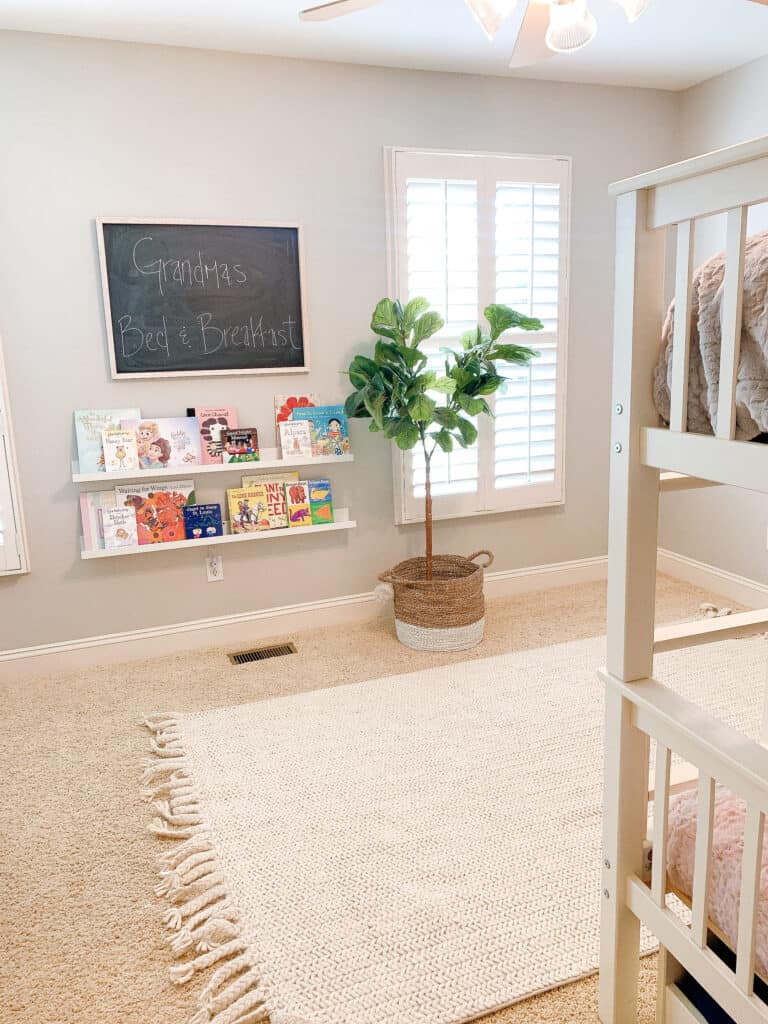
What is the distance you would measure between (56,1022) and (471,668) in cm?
183

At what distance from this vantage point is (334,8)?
1.82m

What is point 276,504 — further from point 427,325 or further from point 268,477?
point 427,325

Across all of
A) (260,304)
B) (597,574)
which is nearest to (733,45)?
(260,304)

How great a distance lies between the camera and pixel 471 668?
118 inches

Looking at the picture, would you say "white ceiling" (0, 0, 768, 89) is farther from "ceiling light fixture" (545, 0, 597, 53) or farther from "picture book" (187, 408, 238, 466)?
"picture book" (187, 408, 238, 466)

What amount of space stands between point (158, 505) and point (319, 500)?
2.18ft

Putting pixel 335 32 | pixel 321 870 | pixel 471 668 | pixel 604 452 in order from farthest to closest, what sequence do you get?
1. pixel 604 452
2. pixel 471 668
3. pixel 335 32
4. pixel 321 870

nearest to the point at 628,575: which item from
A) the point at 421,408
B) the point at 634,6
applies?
the point at 634,6

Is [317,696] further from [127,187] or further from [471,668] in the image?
[127,187]

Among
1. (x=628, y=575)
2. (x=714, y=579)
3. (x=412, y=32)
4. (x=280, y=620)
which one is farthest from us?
(x=714, y=579)

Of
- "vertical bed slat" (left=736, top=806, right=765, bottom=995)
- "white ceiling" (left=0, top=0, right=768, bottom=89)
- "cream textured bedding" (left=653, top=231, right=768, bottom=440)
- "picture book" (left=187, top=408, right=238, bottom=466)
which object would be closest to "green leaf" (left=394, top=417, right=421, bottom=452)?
"picture book" (left=187, top=408, right=238, bottom=466)

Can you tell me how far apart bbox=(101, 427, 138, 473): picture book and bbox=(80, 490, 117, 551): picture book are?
0.46 ft

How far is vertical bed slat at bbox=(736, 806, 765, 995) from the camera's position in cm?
106

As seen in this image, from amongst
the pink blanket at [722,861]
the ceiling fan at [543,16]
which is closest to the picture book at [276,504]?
the ceiling fan at [543,16]
